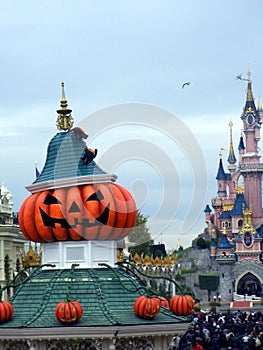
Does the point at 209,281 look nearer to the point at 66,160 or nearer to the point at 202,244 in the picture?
the point at 202,244

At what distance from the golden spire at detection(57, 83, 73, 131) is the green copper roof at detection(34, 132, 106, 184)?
108 millimetres

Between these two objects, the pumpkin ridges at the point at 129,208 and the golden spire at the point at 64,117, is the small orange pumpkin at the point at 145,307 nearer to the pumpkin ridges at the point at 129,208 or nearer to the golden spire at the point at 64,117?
the pumpkin ridges at the point at 129,208

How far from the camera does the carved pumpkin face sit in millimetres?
10391

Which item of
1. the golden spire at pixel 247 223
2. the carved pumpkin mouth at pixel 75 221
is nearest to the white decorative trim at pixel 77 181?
the carved pumpkin mouth at pixel 75 221

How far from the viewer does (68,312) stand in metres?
9.50

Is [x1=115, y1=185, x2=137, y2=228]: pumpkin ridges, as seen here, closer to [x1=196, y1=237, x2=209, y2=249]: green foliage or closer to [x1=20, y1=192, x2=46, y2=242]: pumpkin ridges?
[x1=20, y1=192, x2=46, y2=242]: pumpkin ridges

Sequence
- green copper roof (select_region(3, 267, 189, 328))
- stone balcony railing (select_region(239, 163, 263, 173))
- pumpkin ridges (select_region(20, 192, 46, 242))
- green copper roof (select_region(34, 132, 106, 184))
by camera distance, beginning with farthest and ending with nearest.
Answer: stone balcony railing (select_region(239, 163, 263, 173))
green copper roof (select_region(34, 132, 106, 184))
pumpkin ridges (select_region(20, 192, 46, 242))
green copper roof (select_region(3, 267, 189, 328))

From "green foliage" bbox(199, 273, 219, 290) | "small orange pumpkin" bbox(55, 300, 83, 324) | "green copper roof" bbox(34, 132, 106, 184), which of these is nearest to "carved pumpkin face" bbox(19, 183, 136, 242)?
"green copper roof" bbox(34, 132, 106, 184)

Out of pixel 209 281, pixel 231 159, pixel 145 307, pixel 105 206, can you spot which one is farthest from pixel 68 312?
pixel 231 159

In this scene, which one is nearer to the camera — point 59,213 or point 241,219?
point 59,213

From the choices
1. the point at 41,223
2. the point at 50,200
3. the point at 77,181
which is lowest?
the point at 41,223

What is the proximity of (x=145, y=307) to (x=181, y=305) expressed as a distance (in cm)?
93

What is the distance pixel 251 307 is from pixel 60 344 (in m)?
61.0

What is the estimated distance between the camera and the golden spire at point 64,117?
445 inches
